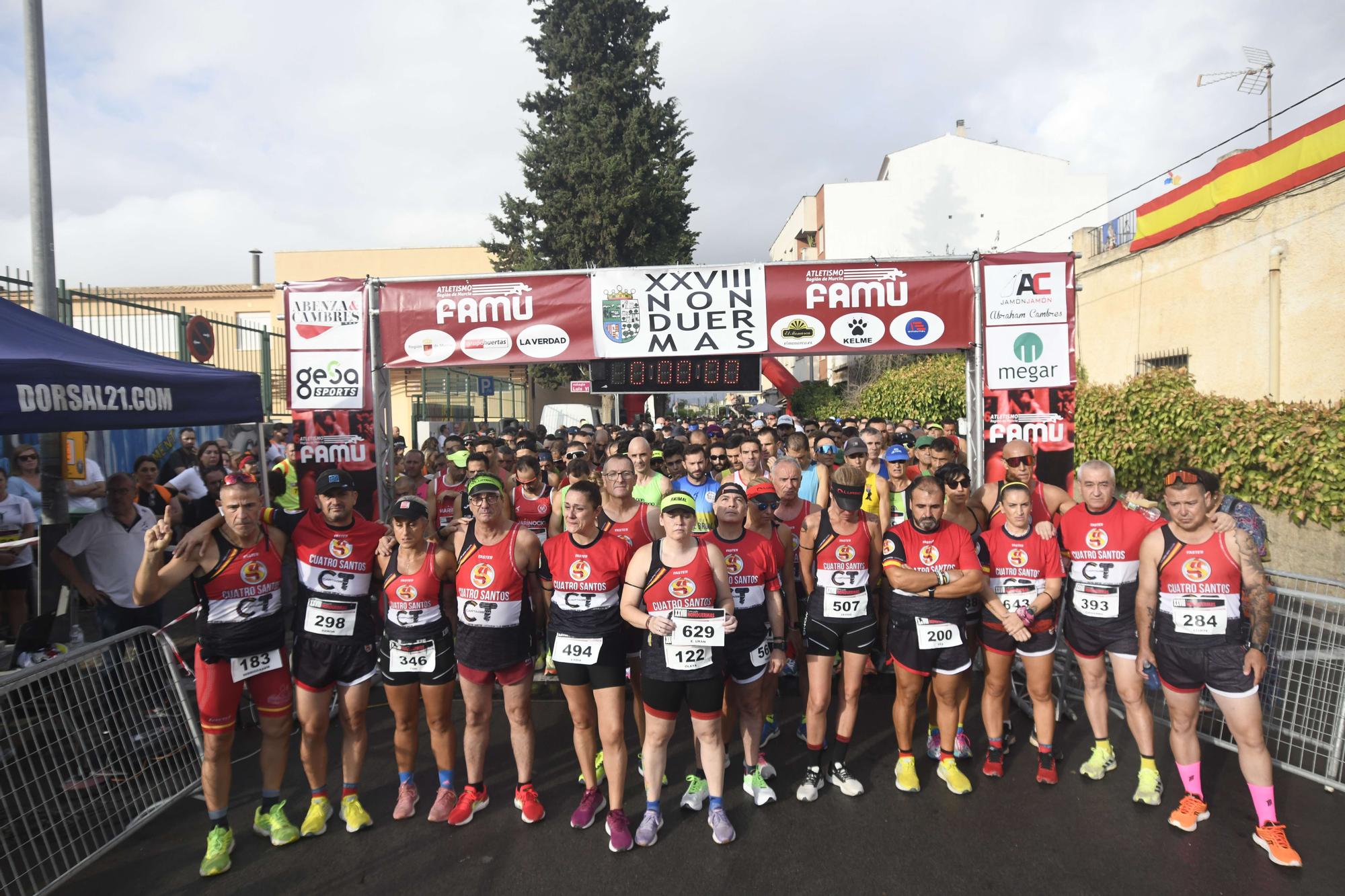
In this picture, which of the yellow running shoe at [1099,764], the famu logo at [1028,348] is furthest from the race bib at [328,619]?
the famu logo at [1028,348]

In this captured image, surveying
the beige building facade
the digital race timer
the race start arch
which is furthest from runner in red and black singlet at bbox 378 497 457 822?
the beige building facade

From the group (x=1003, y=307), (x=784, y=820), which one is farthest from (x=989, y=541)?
(x=1003, y=307)

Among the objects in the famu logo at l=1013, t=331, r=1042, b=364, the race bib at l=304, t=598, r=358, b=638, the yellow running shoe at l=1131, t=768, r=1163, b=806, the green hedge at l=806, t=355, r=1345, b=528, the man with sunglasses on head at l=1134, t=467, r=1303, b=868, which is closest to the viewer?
the man with sunglasses on head at l=1134, t=467, r=1303, b=868

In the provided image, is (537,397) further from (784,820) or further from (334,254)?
(784,820)

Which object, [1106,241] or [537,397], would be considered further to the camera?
[537,397]

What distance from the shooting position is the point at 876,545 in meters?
4.84

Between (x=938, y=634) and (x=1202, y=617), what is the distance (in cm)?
134

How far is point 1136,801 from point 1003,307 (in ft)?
14.0

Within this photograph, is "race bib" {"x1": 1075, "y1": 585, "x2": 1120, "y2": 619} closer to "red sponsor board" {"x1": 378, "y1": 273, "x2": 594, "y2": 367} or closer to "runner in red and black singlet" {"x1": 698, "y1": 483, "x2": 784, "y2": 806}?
"runner in red and black singlet" {"x1": 698, "y1": 483, "x2": 784, "y2": 806}

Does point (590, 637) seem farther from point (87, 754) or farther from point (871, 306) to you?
point (871, 306)

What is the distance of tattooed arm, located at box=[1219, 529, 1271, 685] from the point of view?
4.07 meters

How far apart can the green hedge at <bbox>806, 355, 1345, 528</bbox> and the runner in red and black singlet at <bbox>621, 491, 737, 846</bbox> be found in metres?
6.96

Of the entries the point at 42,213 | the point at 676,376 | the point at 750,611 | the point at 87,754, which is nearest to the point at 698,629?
the point at 750,611

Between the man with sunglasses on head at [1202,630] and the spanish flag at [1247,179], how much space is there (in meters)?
11.7
